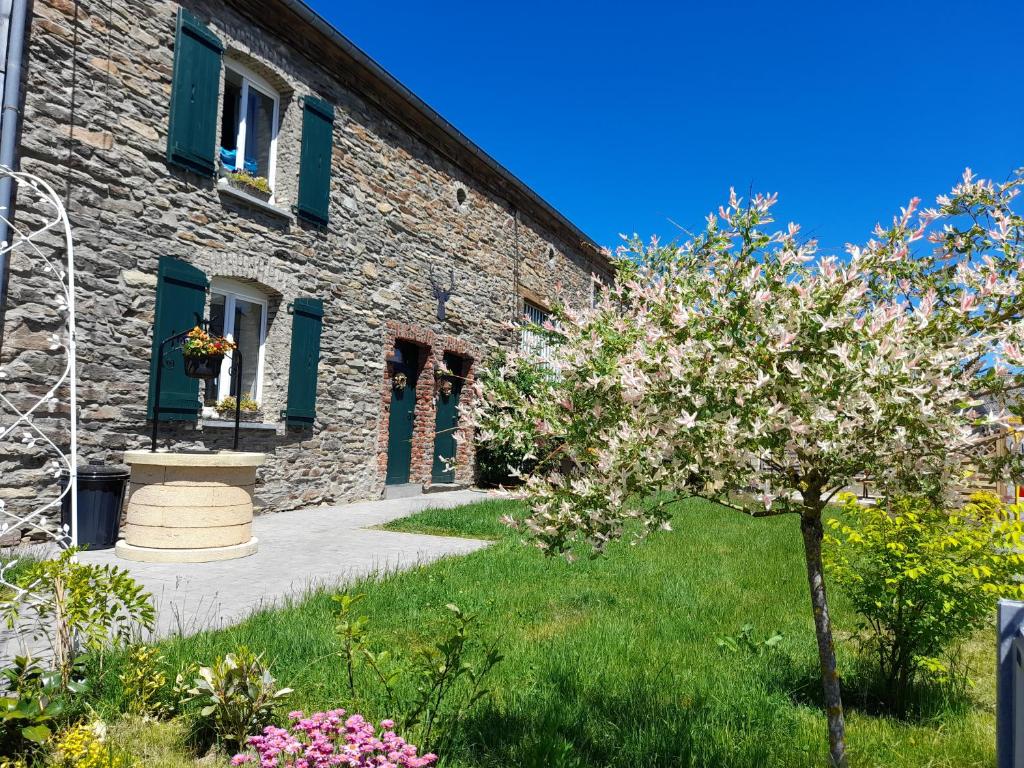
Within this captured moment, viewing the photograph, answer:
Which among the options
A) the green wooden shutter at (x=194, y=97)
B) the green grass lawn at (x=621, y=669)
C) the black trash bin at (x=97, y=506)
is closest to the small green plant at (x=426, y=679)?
the green grass lawn at (x=621, y=669)

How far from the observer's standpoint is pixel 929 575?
317 centimetres

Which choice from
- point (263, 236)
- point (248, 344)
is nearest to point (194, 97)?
point (263, 236)

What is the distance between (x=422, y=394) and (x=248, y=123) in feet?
15.9

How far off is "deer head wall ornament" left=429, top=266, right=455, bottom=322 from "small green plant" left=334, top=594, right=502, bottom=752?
8.98 metres

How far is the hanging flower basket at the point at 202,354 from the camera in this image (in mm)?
6605

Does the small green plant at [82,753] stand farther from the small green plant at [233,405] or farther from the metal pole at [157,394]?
the small green plant at [233,405]

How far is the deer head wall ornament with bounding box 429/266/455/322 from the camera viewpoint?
11922 mm

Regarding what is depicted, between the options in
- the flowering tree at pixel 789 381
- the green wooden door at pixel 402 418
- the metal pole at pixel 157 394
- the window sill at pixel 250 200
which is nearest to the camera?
the flowering tree at pixel 789 381

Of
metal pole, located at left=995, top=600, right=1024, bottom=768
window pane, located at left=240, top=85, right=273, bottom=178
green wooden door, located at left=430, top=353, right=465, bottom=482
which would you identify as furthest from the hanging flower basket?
metal pole, located at left=995, top=600, right=1024, bottom=768

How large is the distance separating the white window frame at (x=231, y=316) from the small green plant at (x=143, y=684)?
551 cm

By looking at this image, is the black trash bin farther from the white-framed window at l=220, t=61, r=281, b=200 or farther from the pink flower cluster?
the pink flower cluster

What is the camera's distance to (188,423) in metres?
7.51

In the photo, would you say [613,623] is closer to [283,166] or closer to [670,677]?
[670,677]

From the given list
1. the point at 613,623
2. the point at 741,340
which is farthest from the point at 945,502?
the point at 613,623
